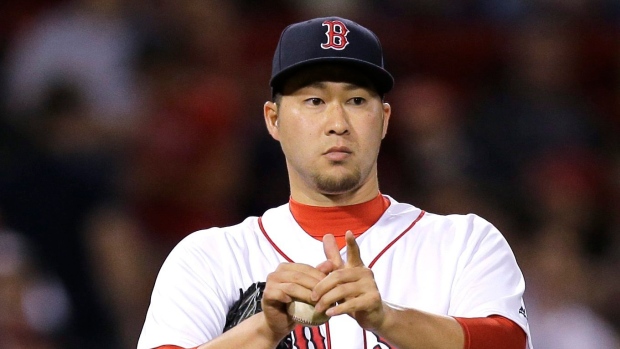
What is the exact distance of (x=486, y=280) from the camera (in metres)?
2.60

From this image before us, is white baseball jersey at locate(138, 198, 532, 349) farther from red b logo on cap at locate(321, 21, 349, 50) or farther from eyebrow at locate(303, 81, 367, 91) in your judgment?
red b logo on cap at locate(321, 21, 349, 50)

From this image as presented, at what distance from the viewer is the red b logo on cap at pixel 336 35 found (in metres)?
2.78

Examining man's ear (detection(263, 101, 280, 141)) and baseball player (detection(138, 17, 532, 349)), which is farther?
man's ear (detection(263, 101, 280, 141))

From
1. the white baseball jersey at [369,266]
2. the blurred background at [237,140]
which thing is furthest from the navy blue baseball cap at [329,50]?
the blurred background at [237,140]

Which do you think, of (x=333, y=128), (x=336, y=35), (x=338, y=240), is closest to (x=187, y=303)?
(x=338, y=240)

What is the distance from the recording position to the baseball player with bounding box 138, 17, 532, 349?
2.60 metres

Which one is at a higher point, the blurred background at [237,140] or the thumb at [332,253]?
the blurred background at [237,140]

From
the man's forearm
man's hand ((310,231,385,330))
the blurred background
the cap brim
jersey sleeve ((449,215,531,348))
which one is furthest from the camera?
the blurred background

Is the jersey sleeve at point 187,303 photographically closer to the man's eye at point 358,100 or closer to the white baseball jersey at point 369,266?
the white baseball jersey at point 369,266

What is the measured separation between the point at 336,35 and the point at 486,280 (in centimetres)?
77

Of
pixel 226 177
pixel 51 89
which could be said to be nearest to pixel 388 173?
pixel 226 177

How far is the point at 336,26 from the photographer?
2.84 meters

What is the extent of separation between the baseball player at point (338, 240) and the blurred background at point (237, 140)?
6.50 ft

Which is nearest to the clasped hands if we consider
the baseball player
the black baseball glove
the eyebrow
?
the baseball player
